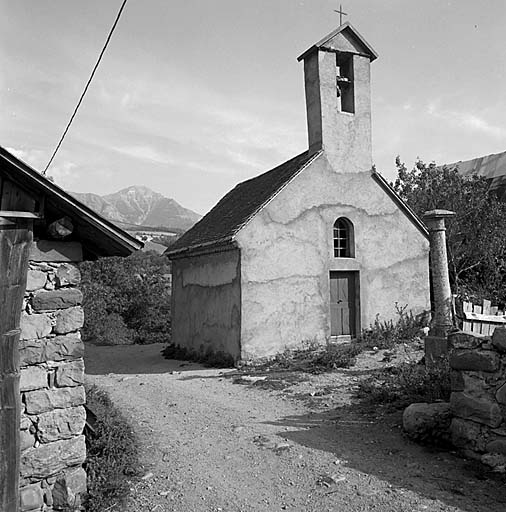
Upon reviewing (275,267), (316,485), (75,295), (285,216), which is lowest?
(316,485)

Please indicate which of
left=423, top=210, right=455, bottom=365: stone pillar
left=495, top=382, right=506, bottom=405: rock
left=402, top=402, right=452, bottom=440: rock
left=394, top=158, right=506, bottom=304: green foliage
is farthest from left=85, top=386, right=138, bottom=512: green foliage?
left=394, top=158, right=506, bottom=304: green foliage

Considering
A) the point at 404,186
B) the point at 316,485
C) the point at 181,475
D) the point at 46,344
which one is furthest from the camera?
the point at 404,186

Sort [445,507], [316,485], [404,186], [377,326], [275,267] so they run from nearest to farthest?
[445,507] < [316,485] < [275,267] < [377,326] < [404,186]

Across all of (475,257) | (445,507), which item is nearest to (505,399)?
(445,507)

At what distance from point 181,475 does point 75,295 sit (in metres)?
2.46

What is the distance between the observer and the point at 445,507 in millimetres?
4684

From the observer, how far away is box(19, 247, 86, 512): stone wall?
482cm

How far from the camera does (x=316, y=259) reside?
1306 cm

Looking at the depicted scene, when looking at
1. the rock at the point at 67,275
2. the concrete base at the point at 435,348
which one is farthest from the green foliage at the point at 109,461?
the concrete base at the point at 435,348

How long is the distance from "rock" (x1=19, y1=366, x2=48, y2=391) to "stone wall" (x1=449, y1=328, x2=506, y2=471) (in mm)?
4901

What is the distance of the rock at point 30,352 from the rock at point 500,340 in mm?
5100

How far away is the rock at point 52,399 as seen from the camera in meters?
4.84

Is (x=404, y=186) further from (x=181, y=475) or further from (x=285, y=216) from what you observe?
(x=181, y=475)

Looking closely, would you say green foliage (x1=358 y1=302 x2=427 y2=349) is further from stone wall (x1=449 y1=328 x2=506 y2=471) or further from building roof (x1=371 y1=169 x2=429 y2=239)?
stone wall (x1=449 y1=328 x2=506 y2=471)
